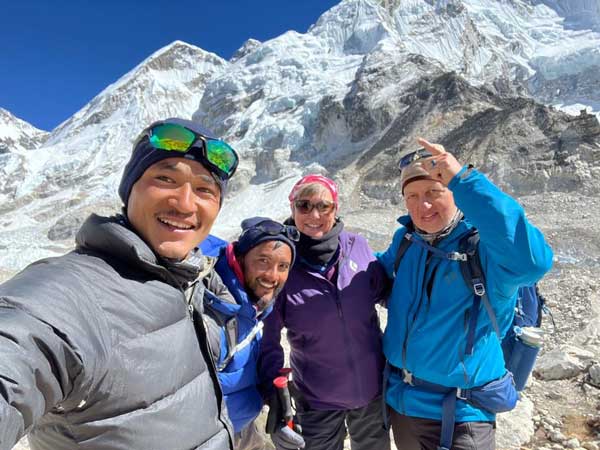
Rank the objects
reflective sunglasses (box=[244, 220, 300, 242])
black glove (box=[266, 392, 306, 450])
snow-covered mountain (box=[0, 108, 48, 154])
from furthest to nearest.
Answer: snow-covered mountain (box=[0, 108, 48, 154]), reflective sunglasses (box=[244, 220, 300, 242]), black glove (box=[266, 392, 306, 450])

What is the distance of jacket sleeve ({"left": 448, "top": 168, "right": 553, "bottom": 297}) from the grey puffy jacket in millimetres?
1505

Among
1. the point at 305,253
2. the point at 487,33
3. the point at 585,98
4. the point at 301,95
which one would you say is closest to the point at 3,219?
the point at 301,95

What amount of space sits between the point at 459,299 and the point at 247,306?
50.6 inches

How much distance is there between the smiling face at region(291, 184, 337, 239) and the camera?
2.93 m

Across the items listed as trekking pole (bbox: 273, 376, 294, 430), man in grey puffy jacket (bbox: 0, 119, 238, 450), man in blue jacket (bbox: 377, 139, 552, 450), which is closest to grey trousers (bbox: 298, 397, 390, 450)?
man in blue jacket (bbox: 377, 139, 552, 450)

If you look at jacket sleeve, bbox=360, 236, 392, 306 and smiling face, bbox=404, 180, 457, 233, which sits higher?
smiling face, bbox=404, 180, 457, 233

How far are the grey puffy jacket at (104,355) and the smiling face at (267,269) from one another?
3.20 ft

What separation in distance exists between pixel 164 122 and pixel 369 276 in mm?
1829

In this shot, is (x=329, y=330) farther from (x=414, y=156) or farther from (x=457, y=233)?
(x=414, y=156)

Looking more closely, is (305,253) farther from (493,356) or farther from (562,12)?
(562,12)

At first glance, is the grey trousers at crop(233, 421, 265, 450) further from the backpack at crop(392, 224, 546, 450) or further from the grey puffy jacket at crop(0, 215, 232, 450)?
the grey puffy jacket at crop(0, 215, 232, 450)

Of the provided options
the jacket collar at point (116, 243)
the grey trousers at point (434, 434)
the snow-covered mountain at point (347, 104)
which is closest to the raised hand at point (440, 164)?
the grey trousers at point (434, 434)

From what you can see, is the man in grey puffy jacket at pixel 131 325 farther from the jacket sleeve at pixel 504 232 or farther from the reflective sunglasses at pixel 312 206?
the jacket sleeve at pixel 504 232

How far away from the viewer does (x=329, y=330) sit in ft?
9.25
